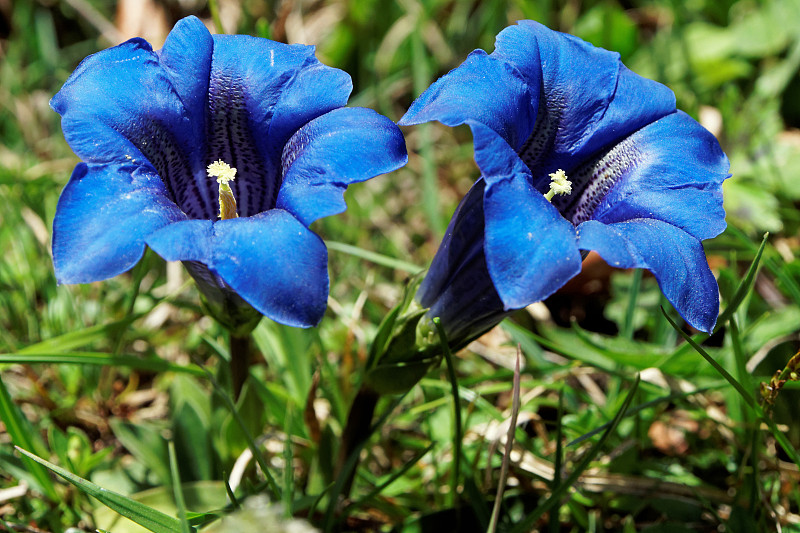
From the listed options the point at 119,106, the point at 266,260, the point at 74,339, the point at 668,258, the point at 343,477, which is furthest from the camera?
the point at 74,339

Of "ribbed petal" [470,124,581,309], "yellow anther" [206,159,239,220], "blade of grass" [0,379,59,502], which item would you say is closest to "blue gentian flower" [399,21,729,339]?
"ribbed petal" [470,124,581,309]

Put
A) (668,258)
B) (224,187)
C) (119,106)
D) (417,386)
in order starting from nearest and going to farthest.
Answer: (668,258), (119,106), (224,187), (417,386)

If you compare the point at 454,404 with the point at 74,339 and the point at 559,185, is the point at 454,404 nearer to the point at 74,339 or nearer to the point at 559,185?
the point at 559,185

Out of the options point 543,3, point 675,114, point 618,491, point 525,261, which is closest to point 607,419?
point 618,491

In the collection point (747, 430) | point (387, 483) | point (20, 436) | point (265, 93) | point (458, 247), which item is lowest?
point (747, 430)

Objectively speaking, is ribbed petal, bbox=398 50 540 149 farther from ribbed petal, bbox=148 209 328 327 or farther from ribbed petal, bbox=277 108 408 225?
ribbed petal, bbox=148 209 328 327

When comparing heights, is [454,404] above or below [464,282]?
below

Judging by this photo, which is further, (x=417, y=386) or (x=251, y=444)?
(x=417, y=386)

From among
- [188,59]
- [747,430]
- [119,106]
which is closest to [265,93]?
[188,59]
